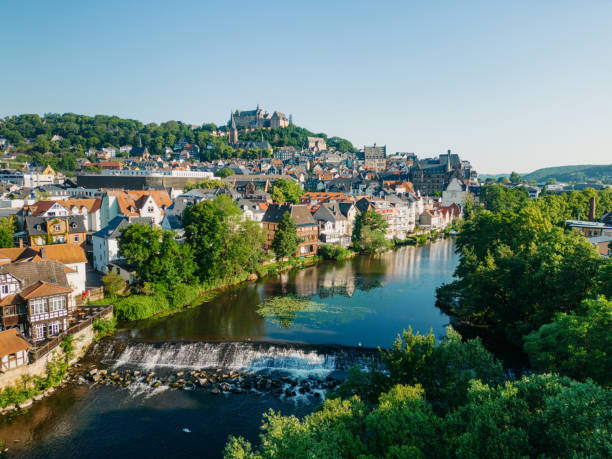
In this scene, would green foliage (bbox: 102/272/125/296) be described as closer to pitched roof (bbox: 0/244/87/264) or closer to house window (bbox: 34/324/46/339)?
pitched roof (bbox: 0/244/87/264)

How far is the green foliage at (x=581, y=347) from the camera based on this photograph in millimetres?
15531

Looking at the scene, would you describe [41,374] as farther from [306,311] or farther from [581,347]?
[581,347]

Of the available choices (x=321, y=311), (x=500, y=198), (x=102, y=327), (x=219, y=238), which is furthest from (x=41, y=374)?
(x=500, y=198)

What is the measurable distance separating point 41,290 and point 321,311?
20.3 metres

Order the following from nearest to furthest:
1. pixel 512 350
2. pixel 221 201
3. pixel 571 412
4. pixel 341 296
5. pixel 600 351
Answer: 1. pixel 571 412
2. pixel 600 351
3. pixel 512 350
4. pixel 341 296
5. pixel 221 201

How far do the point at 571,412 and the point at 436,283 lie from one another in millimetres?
34435

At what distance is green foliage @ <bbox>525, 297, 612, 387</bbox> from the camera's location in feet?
51.0

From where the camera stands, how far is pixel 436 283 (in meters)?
43.3

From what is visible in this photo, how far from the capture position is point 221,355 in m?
25.2

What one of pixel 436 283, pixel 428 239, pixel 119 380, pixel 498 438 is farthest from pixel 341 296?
pixel 428 239

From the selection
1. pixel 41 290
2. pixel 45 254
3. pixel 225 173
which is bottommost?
pixel 41 290

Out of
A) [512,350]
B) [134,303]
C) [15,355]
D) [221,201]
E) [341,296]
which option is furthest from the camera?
[221,201]

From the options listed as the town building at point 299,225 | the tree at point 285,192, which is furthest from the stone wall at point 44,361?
the tree at point 285,192

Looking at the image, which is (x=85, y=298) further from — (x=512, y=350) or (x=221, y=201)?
(x=512, y=350)
